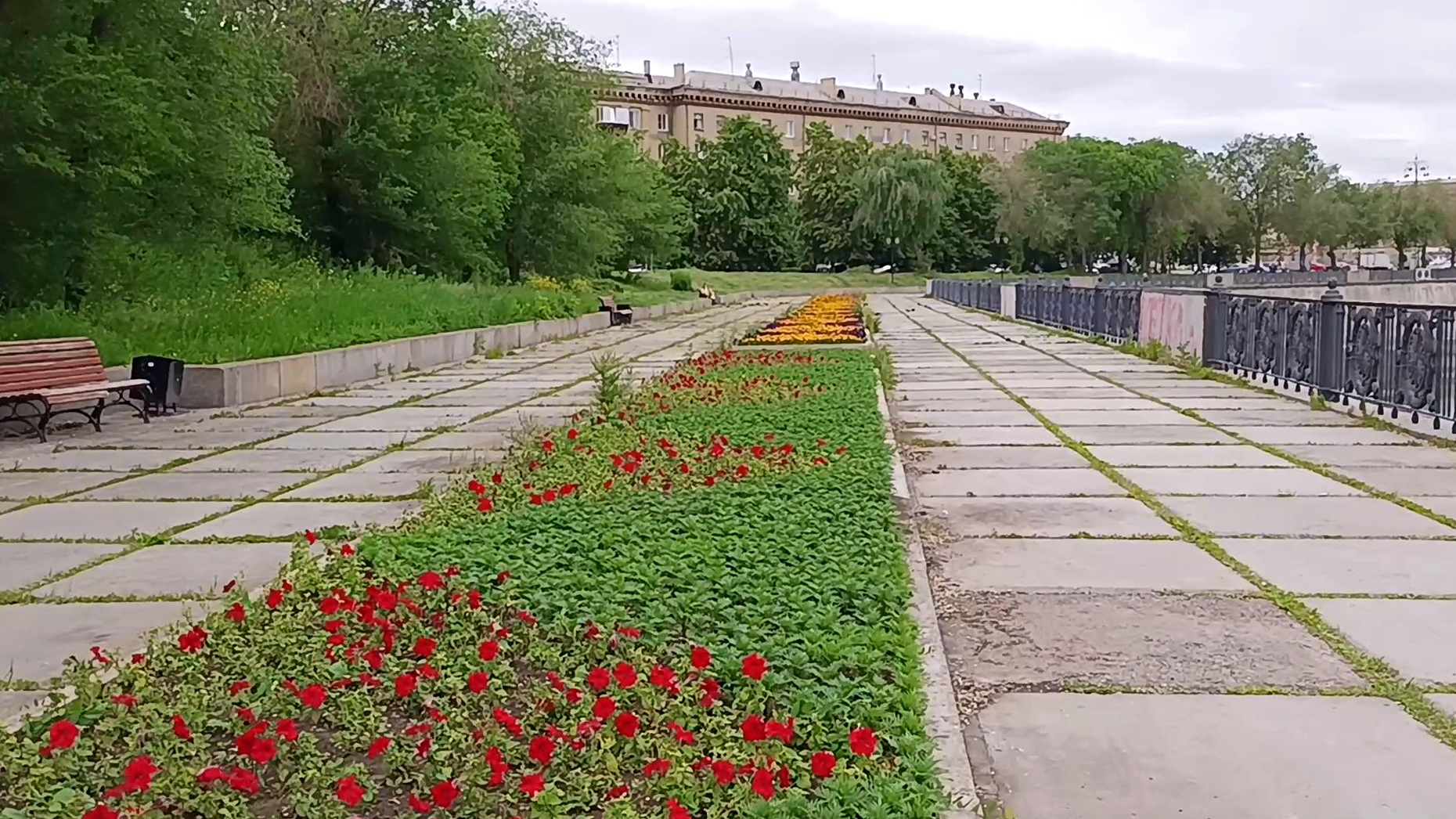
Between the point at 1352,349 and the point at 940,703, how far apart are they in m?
9.38

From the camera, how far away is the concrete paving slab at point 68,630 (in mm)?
4336

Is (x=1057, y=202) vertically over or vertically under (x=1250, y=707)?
over

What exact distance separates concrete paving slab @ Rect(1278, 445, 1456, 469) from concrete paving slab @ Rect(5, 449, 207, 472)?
25.9 ft

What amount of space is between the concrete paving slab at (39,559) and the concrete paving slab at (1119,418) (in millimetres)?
7545

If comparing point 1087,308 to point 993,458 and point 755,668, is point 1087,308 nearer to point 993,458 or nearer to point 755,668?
point 993,458

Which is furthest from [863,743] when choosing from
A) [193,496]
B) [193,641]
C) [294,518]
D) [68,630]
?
[193,496]

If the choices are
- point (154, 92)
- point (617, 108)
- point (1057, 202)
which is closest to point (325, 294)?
point (154, 92)

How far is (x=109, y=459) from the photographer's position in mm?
9258

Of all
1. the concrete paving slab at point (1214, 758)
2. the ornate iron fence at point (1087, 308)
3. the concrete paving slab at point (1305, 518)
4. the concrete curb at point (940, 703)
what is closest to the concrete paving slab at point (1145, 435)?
the concrete paving slab at point (1305, 518)

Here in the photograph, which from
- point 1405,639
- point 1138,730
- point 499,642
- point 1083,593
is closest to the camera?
point 1138,730

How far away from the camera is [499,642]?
4023 millimetres

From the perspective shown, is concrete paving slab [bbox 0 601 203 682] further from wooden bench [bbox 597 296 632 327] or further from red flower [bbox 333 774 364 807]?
wooden bench [bbox 597 296 632 327]

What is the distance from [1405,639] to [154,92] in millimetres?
13767

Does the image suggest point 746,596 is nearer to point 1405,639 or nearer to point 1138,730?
point 1138,730
